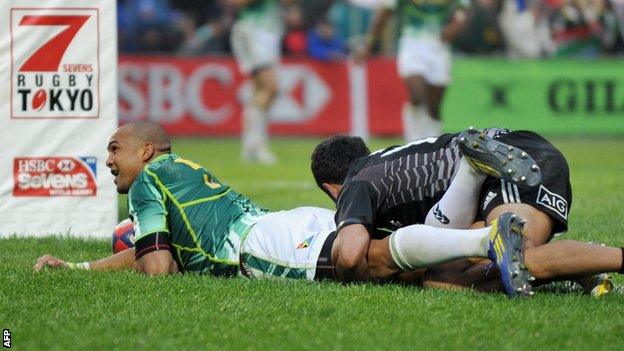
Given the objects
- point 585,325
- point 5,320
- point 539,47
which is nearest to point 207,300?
point 5,320

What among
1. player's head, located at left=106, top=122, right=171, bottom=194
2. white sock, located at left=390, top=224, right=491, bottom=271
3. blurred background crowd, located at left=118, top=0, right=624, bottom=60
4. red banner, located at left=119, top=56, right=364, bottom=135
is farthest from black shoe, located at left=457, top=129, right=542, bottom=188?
blurred background crowd, located at left=118, top=0, right=624, bottom=60

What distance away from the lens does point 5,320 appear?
599 centimetres

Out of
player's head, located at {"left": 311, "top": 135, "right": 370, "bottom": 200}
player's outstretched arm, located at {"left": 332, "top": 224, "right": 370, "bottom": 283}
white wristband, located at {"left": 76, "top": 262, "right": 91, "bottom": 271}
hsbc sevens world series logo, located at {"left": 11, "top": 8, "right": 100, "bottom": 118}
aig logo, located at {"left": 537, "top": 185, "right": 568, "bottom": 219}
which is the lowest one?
white wristband, located at {"left": 76, "top": 262, "right": 91, "bottom": 271}

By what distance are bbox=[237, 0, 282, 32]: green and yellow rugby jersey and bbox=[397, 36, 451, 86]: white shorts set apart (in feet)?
9.90

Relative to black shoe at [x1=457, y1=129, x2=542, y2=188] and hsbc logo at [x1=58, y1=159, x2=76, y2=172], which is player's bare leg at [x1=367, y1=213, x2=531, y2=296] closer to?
black shoe at [x1=457, y1=129, x2=542, y2=188]

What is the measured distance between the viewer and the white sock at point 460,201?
6859 millimetres

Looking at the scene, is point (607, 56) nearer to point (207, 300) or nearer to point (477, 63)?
point (477, 63)

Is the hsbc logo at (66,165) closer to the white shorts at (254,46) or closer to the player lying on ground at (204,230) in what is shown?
the player lying on ground at (204,230)

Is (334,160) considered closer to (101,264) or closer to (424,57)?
(101,264)

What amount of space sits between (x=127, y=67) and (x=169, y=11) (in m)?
1.74

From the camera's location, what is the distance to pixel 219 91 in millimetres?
21578

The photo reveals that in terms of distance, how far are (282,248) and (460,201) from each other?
3.37 ft

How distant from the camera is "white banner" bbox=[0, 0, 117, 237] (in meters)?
9.55

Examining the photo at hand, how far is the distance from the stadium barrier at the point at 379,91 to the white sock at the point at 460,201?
1447 centimetres
